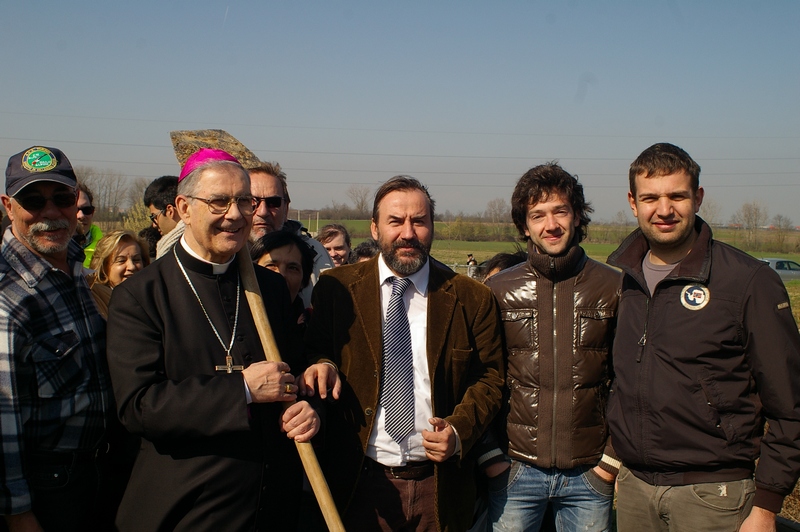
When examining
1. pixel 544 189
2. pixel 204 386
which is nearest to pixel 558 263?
pixel 544 189

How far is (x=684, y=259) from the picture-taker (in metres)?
3.23

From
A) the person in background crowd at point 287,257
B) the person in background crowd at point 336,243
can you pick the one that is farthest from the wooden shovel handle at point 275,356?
the person in background crowd at point 336,243

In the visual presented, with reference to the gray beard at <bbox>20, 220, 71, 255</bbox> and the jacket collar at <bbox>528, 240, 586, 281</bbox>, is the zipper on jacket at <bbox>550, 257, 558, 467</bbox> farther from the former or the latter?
the gray beard at <bbox>20, 220, 71, 255</bbox>

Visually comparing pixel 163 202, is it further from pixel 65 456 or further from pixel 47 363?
pixel 65 456

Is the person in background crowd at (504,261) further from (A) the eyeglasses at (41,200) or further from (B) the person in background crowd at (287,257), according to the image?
(A) the eyeglasses at (41,200)

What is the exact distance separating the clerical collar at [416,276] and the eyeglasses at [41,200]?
1.59 meters

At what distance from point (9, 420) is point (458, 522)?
219 cm

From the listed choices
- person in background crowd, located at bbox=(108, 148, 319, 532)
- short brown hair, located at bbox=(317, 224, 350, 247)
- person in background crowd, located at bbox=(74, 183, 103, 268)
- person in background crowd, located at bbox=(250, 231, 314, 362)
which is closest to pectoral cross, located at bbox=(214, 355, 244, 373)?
person in background crowd, located at bbox=(108, 148, 319, 532)

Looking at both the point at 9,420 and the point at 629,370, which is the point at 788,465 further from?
the point at 9,420

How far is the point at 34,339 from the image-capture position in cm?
254

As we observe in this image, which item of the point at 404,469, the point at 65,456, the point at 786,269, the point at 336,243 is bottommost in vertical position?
the point at 786,269

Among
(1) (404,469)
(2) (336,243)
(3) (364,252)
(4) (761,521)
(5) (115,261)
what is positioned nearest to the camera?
(4) (761,521)

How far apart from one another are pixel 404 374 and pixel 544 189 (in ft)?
4.61

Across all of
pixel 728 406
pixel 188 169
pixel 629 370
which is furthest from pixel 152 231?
pixel 728 406
